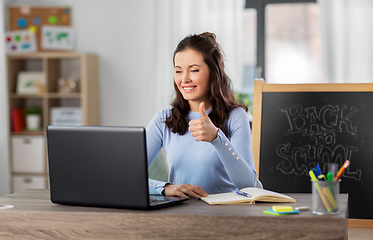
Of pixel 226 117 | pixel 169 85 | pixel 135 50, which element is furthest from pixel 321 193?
pixel 135 50

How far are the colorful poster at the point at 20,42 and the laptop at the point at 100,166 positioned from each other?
3.22 m

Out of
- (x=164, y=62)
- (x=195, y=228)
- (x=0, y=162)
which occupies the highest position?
(x=164, y=62)

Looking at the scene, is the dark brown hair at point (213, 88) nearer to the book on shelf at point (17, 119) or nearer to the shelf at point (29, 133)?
the shelf at point (29, 133)

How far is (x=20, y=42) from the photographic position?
427cm

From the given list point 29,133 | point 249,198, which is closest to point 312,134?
point 249,198

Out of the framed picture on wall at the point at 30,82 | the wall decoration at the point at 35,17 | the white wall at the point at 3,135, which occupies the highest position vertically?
the wall decoration at the point at 35,17

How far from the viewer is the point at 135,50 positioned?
14.0 feet

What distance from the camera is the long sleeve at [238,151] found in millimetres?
1483

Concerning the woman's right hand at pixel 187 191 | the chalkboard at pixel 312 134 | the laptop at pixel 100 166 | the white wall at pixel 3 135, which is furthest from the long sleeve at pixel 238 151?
the white wall at pixel 3 135

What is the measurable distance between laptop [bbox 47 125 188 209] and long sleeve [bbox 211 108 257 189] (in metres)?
0.26

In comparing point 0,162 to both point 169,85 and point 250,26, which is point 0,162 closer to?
point 169,85

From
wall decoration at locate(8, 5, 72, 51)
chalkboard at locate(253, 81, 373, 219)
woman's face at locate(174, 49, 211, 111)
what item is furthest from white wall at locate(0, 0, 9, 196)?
woman's face at locate(174, 49, 211, 111)

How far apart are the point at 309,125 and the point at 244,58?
2.09 metres

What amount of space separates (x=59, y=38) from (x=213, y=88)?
288cm
